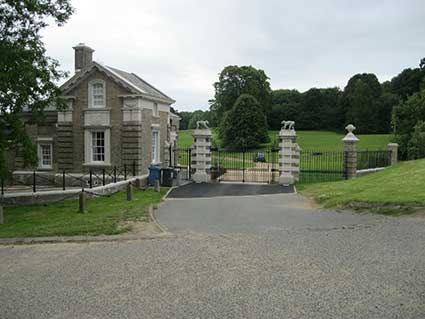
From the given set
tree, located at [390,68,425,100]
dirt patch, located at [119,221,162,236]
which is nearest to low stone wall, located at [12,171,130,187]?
dirt patch, located at [119,221,162,236]

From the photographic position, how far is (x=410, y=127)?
122 feet

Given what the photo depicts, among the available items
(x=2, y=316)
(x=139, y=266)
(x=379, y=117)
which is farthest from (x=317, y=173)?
(x=379, y=117)

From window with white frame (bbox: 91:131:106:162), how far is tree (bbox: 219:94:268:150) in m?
Answer: 34.0

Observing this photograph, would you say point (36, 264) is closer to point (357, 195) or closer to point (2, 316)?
point (2, 316)

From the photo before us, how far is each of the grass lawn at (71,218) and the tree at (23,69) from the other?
77.6 inches

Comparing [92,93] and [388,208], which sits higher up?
[92,93]

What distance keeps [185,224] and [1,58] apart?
8243 millimetres

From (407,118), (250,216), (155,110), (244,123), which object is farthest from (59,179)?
(244,123)

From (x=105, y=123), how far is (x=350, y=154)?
529 inches

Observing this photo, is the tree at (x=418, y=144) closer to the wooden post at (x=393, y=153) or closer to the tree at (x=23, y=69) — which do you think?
the wooden post at (x=393, y=153)

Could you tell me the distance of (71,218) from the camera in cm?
1346

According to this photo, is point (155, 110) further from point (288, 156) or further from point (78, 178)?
point (288, 156)

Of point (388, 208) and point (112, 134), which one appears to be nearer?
point (388, 208)

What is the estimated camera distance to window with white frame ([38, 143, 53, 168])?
2673cm
